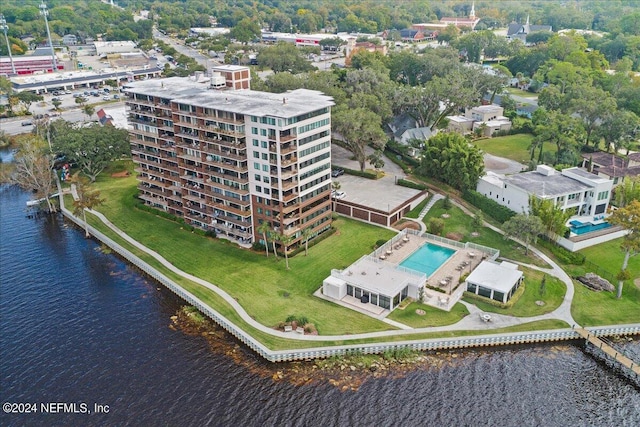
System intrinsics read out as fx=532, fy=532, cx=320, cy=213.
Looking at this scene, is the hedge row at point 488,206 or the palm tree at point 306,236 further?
the hedge row at point 488,206

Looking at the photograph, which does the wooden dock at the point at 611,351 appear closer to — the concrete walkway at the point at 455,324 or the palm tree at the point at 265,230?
the concrete walkway at the point at 455,324

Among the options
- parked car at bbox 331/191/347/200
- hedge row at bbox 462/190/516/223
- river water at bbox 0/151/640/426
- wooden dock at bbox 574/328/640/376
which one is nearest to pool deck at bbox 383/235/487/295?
hedge row at bbox 462/190/516/223

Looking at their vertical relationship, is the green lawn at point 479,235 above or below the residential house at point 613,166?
below

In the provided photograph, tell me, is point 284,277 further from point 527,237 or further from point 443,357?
point 527,237

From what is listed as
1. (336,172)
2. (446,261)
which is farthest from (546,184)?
(336,172)

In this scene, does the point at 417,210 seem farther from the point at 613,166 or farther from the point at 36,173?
the point at 36,173

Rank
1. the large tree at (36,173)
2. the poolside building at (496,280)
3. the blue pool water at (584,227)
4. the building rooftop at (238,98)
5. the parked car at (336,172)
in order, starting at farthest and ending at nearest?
1. the parked car at (336,172)
2. the large tree at (36,173)
3. the blue pool water at (584,227)
4. the building rooftop at (238,98)
5. the poolside building at (496,280)

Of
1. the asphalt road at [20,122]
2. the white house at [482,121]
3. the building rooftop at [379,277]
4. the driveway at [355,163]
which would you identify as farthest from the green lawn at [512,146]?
the asphalt road at [20,122]
